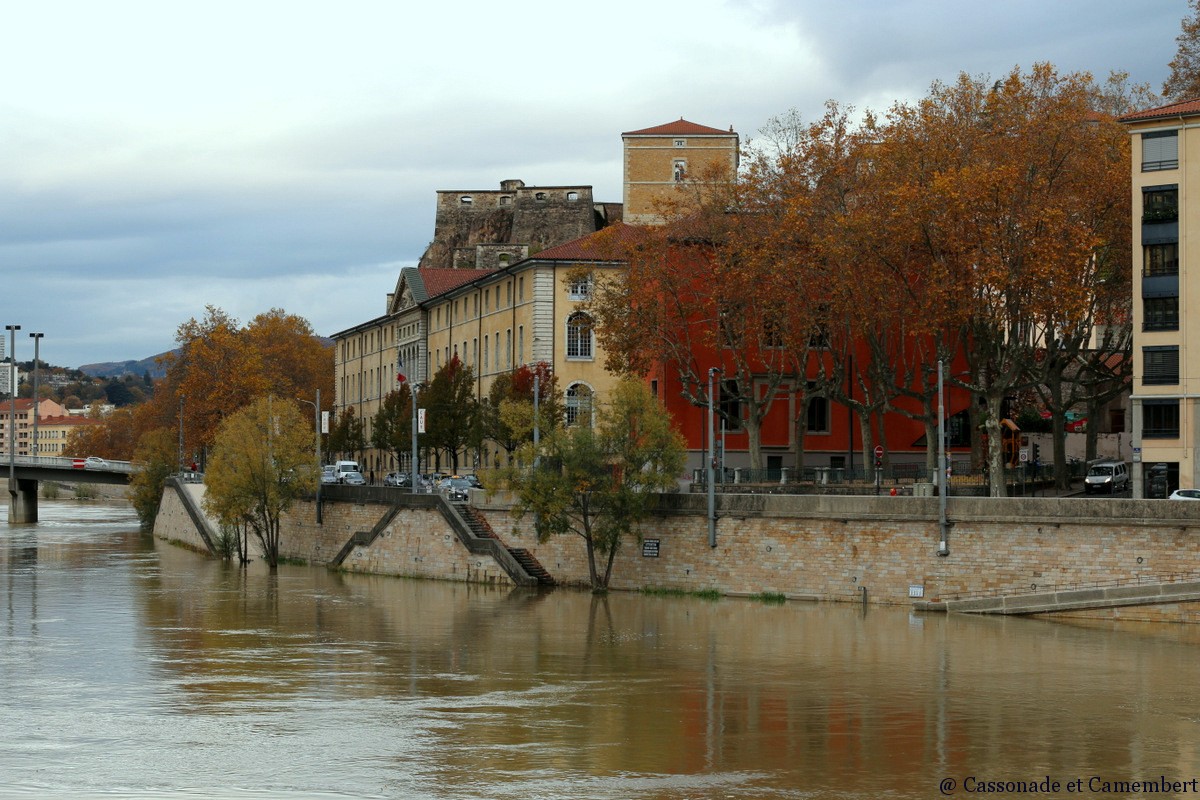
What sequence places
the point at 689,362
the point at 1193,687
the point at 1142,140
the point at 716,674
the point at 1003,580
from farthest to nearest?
the point at 689,362, the point at 1142,140, the point at 1003,580, the point at 716,674, the point at 1193,687

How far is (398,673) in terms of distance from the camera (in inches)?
1618

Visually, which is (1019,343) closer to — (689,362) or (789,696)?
(689,362)

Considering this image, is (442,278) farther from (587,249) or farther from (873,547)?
(873,547)

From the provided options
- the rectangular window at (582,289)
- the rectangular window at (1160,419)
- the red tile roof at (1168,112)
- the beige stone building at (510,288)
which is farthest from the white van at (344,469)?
the red tile roof at (1168,112)

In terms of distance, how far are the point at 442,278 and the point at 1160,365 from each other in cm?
7066

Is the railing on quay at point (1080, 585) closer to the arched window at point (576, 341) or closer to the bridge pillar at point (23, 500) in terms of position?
the arched window at point (576, 341)

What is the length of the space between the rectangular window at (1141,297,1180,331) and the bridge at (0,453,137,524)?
8424 cm

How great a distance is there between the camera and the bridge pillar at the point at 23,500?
426 ft

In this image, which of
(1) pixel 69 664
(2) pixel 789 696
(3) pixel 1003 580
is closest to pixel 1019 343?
(3) pixel 1003 580

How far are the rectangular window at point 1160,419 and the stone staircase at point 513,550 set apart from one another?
2311 cm

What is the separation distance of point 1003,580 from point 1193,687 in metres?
14.2

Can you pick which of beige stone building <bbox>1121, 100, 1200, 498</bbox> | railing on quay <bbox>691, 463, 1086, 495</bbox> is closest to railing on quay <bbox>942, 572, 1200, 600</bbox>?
railing on quay <bbox>691, 463, 1086, 495</bbox>

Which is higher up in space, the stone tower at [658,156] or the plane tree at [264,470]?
the stone tower at [658,156]

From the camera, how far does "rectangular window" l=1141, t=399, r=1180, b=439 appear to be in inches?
2307
